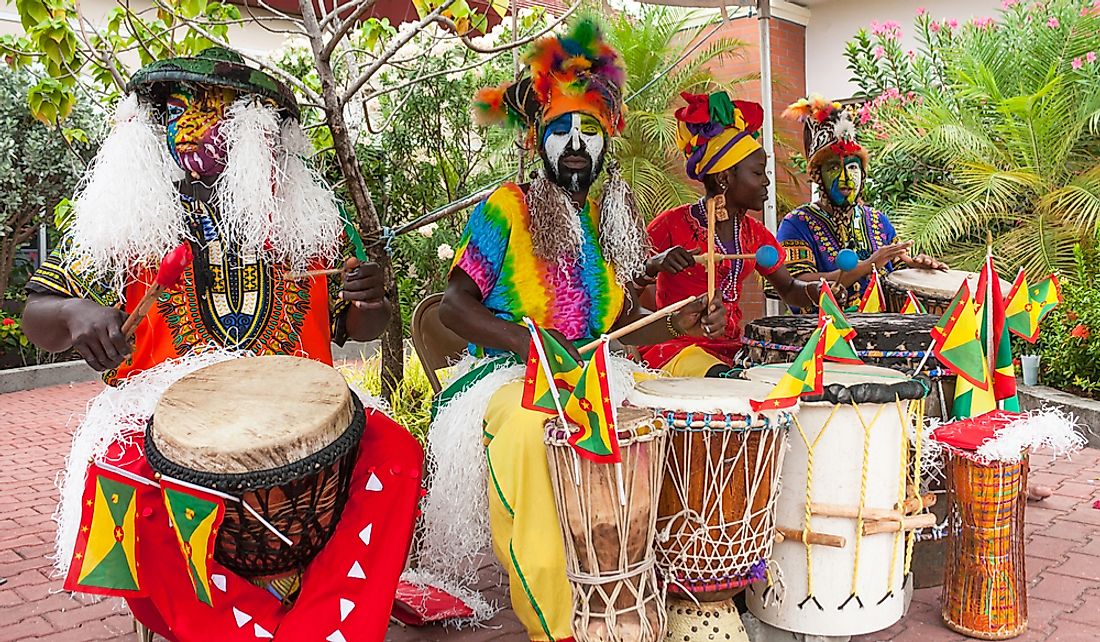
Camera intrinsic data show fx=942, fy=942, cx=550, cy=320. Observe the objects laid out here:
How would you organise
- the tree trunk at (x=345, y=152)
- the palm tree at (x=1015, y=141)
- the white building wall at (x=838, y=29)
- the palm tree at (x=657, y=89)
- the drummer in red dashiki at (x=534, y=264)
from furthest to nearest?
the white building wall at (x=838, y=29) < the palm tree at (x=657, y=89) < the palm tree at (x=1015, y=141) < the tree trunk at (x=345, y=152) < the drummer in red dashiki at (x=534, y=264)

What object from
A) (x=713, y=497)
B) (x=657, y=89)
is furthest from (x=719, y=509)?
(x=657, y=89)

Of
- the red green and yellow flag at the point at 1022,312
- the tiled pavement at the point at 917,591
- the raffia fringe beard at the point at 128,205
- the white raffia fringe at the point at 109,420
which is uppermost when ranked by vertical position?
the raffia fringe beard at the point at 128,205

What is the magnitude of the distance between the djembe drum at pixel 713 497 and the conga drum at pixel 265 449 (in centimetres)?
91

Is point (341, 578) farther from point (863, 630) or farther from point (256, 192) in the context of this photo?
point (863, 630)

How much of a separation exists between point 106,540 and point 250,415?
56cm

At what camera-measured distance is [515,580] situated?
2826 millimetres

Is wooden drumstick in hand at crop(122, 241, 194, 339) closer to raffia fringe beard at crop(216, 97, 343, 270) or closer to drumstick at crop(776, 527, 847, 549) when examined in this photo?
raffia fringe beard at crop(216, 97, 343, 270)

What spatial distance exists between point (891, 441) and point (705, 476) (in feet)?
2.18

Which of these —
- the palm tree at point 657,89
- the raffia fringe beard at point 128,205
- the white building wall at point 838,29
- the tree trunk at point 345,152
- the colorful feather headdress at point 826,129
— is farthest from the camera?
the white building wall at point 838,29

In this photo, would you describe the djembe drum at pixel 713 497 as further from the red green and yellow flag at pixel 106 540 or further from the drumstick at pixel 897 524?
the red green and yellow flag at pixel 106 540

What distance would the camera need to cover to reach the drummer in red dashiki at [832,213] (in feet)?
16.2

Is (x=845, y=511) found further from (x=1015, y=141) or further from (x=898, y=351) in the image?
(x=1015, y=141)

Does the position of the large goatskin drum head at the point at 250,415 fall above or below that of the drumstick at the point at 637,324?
below

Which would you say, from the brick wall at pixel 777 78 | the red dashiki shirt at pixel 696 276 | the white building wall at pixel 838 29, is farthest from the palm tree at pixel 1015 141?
the red dashiki shirt at pixel 696 276
